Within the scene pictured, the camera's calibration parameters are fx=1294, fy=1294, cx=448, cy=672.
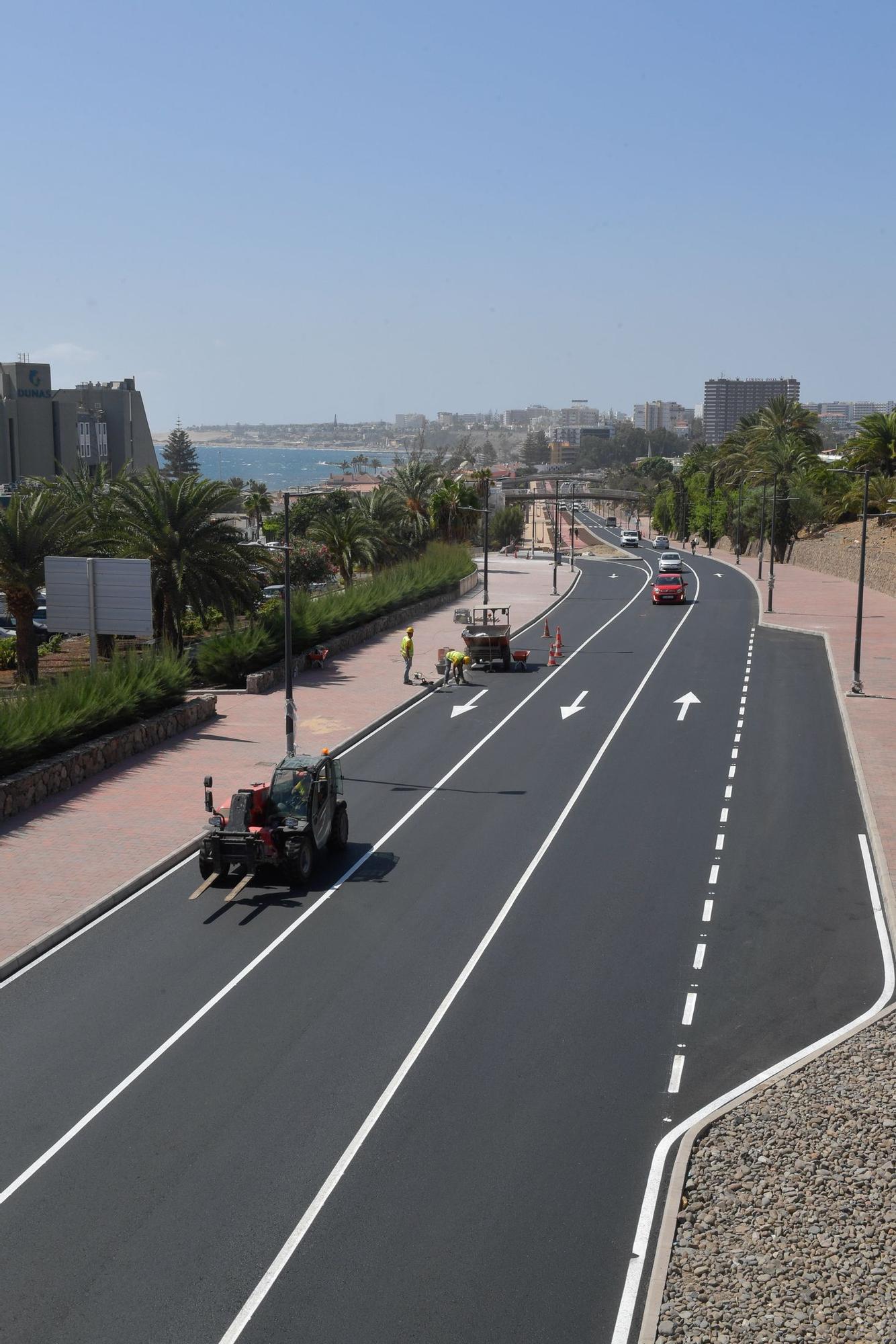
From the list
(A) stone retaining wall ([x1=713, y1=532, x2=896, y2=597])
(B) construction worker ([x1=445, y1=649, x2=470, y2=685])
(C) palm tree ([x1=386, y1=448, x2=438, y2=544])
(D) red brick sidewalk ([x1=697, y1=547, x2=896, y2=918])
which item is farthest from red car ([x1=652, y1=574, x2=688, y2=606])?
(B) construction worker ([x1=445, y1=649, x2=470, y2=685])

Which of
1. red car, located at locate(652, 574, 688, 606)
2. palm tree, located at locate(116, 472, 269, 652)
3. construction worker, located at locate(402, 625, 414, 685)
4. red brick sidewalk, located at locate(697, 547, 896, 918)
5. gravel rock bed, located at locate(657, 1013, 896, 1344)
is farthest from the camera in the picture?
red car, located at locate(652, 574, 688, 606)

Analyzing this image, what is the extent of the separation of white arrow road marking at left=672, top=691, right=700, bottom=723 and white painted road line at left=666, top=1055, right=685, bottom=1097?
19.8 meters

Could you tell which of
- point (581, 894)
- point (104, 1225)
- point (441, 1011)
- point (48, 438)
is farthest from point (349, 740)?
point (48, 438)

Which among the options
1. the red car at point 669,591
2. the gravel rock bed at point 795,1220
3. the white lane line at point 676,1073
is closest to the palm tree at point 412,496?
the red car at point 669,591

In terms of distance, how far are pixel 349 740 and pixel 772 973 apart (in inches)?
598

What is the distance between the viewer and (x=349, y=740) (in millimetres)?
29781

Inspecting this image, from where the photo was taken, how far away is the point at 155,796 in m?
24.5

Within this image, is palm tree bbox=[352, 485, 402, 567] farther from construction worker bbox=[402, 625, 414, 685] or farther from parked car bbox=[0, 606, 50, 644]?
construction worker bbox=[402, 625, 414, 685]

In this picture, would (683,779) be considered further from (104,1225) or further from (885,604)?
(885,604)

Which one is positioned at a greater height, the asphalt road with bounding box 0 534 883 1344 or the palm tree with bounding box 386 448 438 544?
the palm tree with bounding box 386 448 438 544

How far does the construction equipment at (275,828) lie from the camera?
1872cm

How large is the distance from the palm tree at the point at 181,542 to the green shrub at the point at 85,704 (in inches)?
188

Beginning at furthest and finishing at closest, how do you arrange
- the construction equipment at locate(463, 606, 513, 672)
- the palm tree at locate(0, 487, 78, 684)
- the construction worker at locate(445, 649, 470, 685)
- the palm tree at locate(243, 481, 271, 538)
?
the palm tree at locate(243, 481, 271, 538), the construction equipment at locate(463, 606, 513, 672), the construction worker at locate(445, 649, 470, 685), the palm tree at locate(0, 487, 78, 684)

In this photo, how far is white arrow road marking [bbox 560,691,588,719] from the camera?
33781 millimetres
